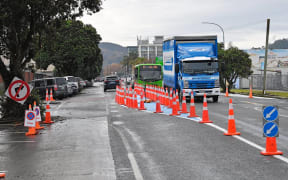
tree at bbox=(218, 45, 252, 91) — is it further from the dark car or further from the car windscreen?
the car windscreen

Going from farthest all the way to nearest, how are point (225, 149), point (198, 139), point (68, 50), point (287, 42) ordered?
1. point (287, 42)
2. point (68, 50)
3. point (198, 139)
4. point (225, 149)

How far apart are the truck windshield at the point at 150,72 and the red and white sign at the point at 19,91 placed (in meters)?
26.4

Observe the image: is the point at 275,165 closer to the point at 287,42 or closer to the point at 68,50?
the point at 68,50

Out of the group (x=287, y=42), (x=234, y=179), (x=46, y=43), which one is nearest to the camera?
(x=234, y=179)

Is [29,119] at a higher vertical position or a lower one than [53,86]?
lower

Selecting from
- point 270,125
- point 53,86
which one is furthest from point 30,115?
point 53,86

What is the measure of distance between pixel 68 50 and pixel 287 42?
409 feet

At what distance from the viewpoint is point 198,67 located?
25.0 m

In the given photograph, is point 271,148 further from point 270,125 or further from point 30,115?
point 30,115

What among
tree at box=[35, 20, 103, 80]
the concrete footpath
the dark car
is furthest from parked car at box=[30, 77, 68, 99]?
tree at box=[35, 20, 103, 80]

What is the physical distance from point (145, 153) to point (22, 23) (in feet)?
36.8

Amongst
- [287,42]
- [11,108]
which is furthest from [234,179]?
[287,42]

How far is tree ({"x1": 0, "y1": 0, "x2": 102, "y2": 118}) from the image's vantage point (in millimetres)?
16891

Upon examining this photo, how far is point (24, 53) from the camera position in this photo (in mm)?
19016
